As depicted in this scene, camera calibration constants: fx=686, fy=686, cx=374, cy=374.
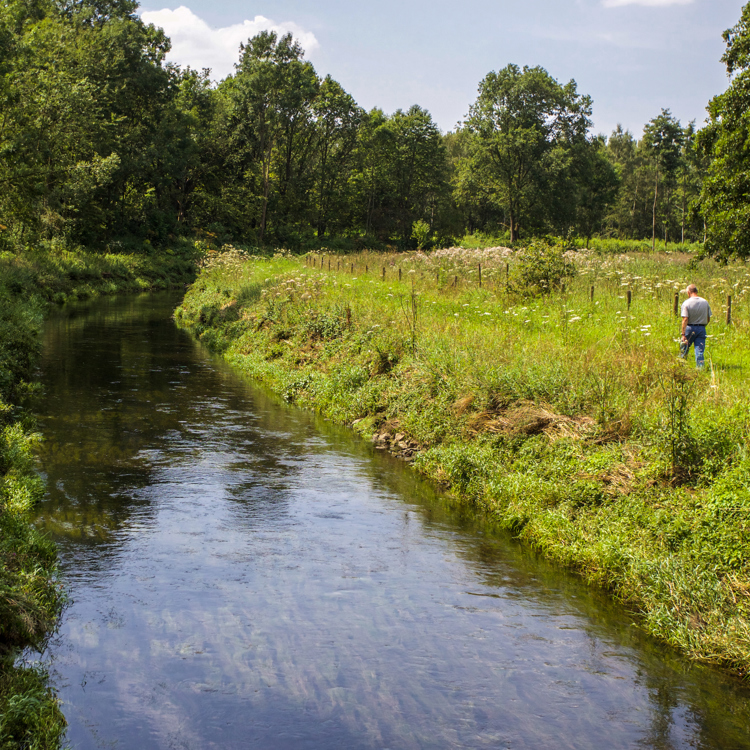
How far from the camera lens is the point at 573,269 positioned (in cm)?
2280

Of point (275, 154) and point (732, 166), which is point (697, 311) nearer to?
point (732, 166)

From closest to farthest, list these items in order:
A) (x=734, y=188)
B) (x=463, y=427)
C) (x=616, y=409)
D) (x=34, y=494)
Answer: (x=34, y=494) → (x=616, y=409) → (x=463, y=427) → (x=734, y=188)

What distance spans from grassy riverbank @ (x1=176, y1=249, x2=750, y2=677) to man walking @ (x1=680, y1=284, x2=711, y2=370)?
1.69ft

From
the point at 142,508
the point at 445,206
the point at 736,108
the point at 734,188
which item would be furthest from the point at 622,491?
the point at 445,206

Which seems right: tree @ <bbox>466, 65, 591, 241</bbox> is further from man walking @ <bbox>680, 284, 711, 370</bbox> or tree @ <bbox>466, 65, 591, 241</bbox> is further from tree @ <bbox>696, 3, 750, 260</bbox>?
man walking @ <bbox>680, 284, 711, 370</bbox>

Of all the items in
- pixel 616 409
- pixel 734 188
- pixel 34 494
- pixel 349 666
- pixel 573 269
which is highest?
pixel 734 188

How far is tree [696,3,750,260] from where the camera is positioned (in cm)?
2589

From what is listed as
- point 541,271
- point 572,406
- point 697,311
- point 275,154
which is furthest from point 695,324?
point 275,154

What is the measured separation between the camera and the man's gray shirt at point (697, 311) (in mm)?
14523

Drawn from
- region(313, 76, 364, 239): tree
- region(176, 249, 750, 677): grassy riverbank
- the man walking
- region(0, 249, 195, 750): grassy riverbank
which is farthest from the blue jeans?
region(313, 76, 364, 239): tree

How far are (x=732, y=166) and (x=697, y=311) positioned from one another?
15734mm

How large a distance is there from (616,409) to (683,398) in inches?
48.8

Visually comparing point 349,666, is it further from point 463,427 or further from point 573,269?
point 573,269

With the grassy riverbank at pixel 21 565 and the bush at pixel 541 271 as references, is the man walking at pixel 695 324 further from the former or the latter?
the grassy riverbank at pixel 21 565
